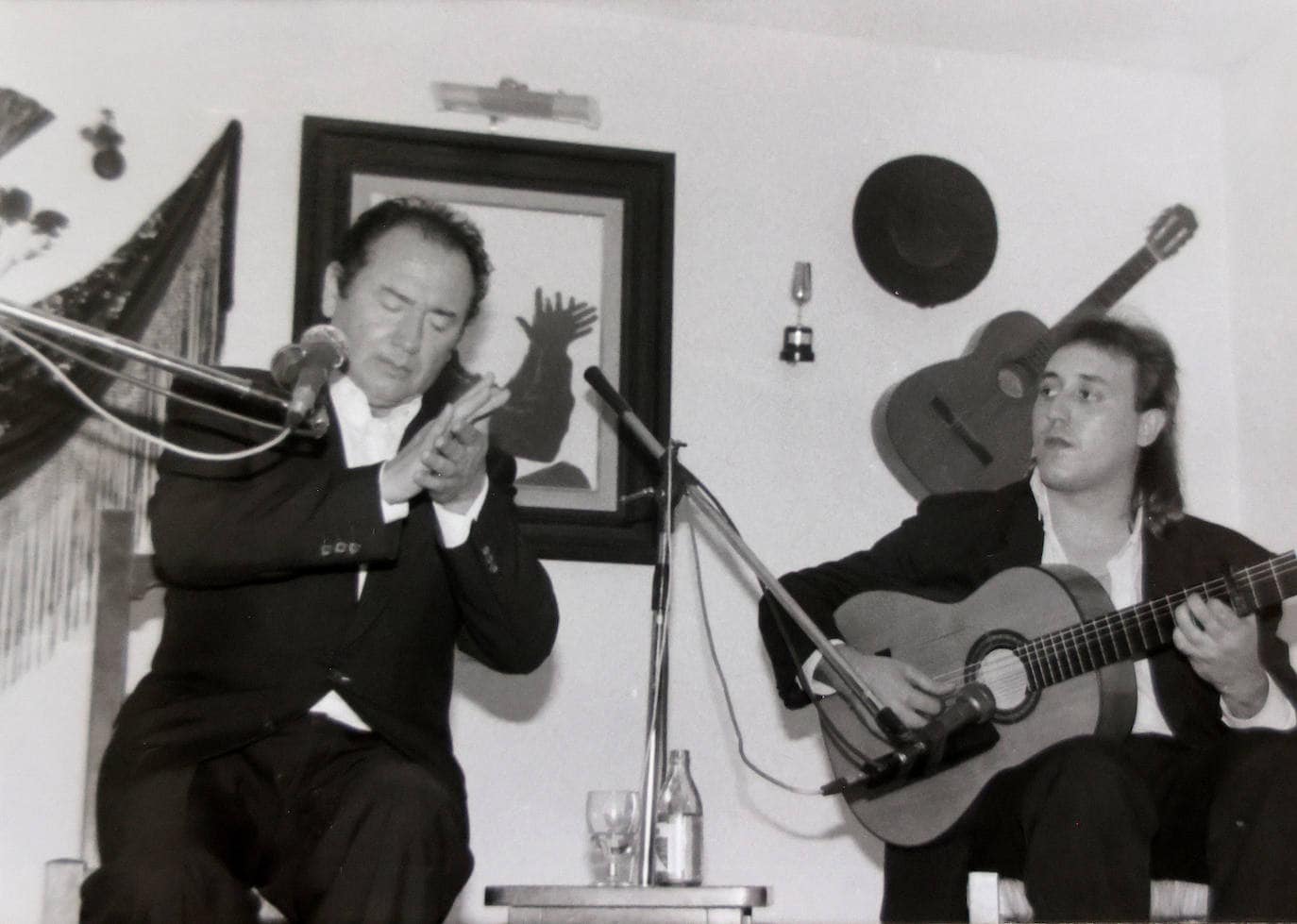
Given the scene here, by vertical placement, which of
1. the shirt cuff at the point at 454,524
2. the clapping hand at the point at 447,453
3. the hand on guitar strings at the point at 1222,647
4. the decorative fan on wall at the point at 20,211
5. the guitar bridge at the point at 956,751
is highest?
the decorative fan on wall at the point at 20,211

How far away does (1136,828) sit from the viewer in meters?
2.29

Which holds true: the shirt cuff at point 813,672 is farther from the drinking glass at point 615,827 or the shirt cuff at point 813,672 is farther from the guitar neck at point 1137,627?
the drinking glass at point 615,827

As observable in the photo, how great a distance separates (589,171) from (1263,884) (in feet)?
5.90

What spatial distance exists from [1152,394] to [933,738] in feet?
3.23

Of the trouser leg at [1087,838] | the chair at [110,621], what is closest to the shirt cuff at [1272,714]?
the trouser leg at [1087,838]

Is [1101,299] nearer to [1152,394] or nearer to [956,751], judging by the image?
[1152,394]

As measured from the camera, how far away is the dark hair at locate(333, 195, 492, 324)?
2641 millimetres

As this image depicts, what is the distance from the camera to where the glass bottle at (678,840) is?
2299 millimetres

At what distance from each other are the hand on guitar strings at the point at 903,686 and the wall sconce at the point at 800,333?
69 cm

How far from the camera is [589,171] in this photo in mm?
3088

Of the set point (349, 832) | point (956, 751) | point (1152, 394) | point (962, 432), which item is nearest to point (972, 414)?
point (962, 432)

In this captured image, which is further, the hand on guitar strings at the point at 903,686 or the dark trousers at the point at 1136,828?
the hand on guitar strings at the point at 903,686

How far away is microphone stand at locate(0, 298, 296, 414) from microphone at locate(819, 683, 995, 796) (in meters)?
1.19

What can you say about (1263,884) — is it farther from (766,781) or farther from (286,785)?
(286,785)
